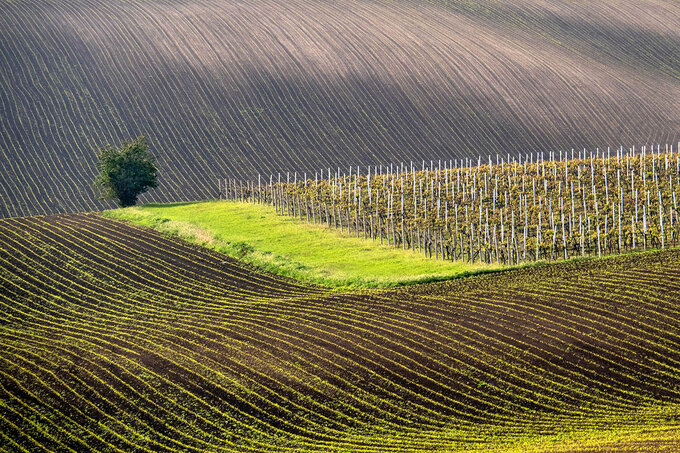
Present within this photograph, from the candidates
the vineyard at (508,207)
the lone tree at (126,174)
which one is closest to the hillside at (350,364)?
the vineyard at (508,207)

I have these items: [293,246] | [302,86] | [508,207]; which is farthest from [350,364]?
[302,86]

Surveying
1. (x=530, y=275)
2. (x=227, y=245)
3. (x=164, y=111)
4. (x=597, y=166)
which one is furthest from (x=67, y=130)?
(x=530, y=275)

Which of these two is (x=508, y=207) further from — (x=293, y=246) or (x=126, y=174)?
(x=126, y=174)

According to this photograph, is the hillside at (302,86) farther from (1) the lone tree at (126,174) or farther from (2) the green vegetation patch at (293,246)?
(2) the green vegetation patch at (293,246)

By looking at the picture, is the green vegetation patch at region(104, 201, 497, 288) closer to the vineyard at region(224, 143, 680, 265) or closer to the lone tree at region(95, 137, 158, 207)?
the vineyard at region(224, 143, 680, 265)

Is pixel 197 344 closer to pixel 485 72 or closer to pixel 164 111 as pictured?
pixel 164 111
